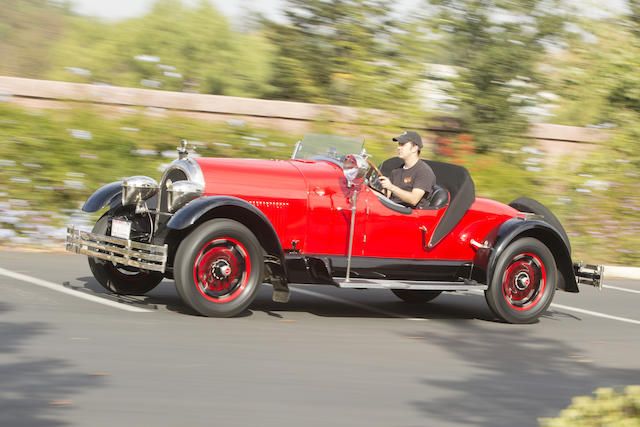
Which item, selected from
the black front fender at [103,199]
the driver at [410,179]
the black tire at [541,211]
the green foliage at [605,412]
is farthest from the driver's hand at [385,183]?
the green foliage at [605,412]

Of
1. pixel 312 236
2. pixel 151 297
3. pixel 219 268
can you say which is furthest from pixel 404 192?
pixel 151 297

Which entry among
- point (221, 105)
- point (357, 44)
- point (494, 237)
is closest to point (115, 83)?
point (221, 105)

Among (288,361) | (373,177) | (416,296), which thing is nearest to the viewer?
(288,361)

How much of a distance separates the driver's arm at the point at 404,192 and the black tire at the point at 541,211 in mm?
1520

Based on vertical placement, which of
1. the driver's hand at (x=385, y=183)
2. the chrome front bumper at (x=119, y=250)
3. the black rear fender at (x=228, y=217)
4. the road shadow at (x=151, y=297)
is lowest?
the road shadow at (x=151, y=297)

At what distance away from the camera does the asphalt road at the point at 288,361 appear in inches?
190

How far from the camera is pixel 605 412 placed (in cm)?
333

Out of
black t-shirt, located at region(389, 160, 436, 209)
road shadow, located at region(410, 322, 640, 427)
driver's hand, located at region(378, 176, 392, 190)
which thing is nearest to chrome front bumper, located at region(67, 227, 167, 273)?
driver's hand, located at region(378, 176, 392, 190)

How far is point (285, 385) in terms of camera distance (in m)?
5.41

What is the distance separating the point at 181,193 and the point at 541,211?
3.85 m

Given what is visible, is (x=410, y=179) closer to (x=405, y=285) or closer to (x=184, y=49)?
(x=405, y=285)

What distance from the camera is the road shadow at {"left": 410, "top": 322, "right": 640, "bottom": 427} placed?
5.18 meters

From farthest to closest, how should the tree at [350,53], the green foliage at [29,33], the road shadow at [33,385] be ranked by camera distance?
the green foliage at [29,33]
the tree at [350,53]
the road shadow at [33,385]

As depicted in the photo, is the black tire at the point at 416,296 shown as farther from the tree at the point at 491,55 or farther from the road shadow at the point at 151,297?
the tree at the point at 491,55
